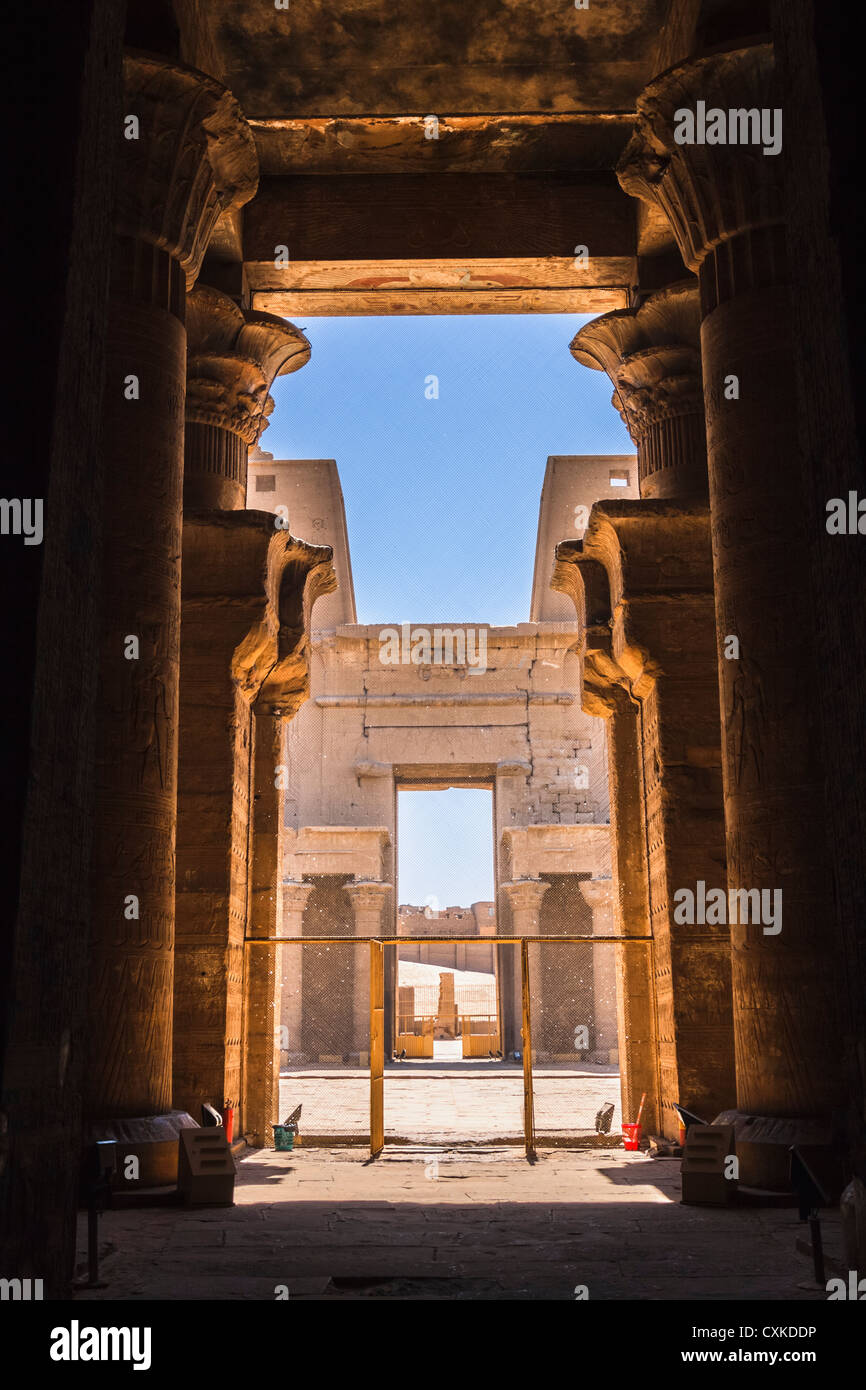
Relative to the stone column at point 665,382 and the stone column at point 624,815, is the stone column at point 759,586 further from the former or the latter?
the stone column at point 624,815

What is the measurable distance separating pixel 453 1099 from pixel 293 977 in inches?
275

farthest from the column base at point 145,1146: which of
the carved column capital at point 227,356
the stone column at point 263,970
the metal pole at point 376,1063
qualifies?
the carved column capital at point 227,356

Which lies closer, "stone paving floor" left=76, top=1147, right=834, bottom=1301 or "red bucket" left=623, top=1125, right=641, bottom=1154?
"stone paving floor" left=76, top=1147, right=834, bottom=1301

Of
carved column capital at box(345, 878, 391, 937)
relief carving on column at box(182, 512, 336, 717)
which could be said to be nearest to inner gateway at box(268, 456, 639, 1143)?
carved column capital at box(345, 878, 391, 937)

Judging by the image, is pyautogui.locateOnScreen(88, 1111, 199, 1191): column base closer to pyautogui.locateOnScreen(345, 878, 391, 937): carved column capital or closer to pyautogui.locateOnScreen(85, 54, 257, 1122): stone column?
pyautogui.locateOnScreen(85, 54, 257, 1122): stone column

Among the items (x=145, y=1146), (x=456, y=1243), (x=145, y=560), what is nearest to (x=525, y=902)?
(x=145, y=560)

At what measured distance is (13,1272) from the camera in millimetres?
2930

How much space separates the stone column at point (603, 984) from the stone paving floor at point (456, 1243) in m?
12.9

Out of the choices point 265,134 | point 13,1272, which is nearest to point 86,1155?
point 13,1272

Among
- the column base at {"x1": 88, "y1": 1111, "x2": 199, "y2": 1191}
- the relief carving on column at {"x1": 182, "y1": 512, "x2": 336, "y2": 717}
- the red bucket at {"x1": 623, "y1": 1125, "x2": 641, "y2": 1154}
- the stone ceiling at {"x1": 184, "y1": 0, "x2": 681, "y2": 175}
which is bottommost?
the red bucket at {"x1": 623, "y1": 1125, "x2": 641, "y2": 1154}

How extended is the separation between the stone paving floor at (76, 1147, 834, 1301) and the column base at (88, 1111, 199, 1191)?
196mm

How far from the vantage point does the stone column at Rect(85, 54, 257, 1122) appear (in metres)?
6.16

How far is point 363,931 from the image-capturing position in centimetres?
2078
